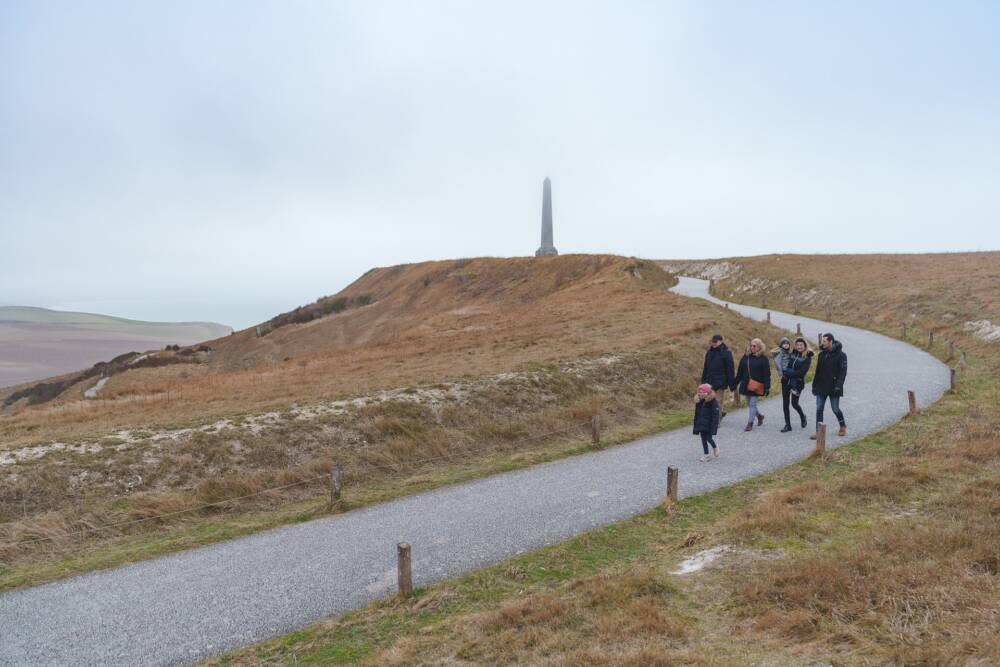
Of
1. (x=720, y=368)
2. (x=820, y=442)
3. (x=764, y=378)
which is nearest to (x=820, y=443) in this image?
(x=820, y=442)

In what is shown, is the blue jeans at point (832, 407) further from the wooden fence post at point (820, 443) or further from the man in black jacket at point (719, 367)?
the man in black jacket at point (719, 367)

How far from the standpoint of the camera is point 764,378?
1503 centimetres

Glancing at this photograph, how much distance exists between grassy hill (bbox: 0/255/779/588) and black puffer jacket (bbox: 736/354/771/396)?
2.94 m

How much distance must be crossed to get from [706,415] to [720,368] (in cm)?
212

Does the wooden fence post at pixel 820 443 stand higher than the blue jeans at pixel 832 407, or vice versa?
the blue jeans at pixel 832 407

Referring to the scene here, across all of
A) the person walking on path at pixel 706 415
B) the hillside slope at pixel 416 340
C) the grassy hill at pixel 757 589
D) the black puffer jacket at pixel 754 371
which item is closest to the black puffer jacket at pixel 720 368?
the black puffer jacket at pixel 754 371

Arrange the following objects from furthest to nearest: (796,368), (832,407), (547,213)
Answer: (547,213)
(796,368)
(832,407)

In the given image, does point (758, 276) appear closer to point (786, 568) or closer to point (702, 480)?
point (702, 480)

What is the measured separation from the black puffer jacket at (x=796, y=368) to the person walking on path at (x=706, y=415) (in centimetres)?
282

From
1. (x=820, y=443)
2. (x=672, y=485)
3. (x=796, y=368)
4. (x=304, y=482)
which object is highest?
(x=796, y=368)

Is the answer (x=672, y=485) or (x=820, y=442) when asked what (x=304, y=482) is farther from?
(x=820, y=442)

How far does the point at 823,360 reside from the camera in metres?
13.9

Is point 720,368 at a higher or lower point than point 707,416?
higher

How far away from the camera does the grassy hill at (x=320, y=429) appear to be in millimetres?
12000
